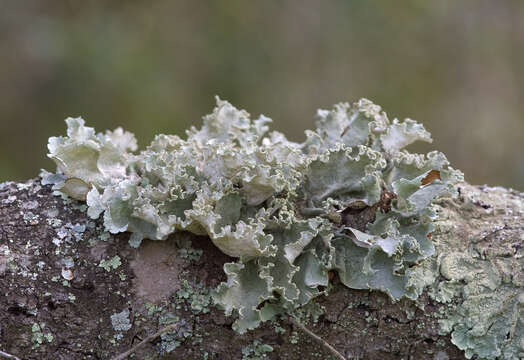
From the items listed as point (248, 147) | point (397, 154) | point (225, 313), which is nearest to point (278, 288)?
point (225, 313)

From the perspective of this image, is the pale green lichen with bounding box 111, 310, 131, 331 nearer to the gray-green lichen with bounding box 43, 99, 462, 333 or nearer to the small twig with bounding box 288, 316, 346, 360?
the gray-green lichen with bounding box 43, 99, 462, 333

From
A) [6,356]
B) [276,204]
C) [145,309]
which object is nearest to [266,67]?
[276,204]

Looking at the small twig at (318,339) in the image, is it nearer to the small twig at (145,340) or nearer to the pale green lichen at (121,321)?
the small twig at (145,340)

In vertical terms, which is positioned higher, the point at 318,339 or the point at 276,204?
the point at 276,204

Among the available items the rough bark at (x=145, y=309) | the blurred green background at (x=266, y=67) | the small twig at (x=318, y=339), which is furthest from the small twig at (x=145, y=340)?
the blurred green background at (x=266, y=67)

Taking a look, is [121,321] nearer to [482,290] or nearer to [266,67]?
[482,290]

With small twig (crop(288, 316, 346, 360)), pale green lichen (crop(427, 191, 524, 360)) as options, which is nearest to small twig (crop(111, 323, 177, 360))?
small twig (crop(288, 316, 346, 360))

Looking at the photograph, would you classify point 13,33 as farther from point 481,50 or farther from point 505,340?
point 505,340
